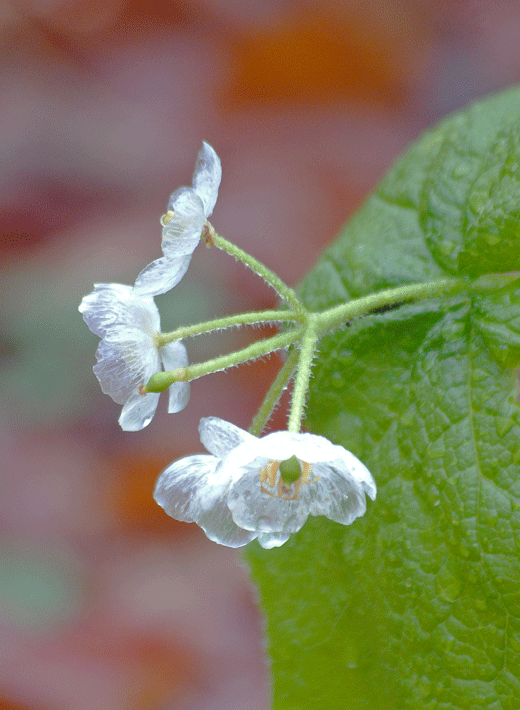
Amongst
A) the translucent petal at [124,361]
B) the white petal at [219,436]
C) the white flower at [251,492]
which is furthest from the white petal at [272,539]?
the translucent petal at [124,361]

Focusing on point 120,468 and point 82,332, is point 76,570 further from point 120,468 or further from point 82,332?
point 82,332

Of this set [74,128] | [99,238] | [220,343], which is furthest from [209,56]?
[220,343]

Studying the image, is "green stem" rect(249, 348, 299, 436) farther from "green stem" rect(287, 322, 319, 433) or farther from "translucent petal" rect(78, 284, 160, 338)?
"translucent petal" rect(78, 284, 160, 338)

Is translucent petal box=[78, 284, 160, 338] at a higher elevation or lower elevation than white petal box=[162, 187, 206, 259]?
lower

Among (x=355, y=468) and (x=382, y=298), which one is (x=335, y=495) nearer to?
(x=355, y=468)

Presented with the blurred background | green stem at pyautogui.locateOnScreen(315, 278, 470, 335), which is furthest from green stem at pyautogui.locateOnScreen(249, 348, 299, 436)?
the blurred background

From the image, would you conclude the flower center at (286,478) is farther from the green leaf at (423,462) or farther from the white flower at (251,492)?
the green leaf at (423,462)
